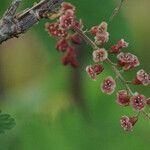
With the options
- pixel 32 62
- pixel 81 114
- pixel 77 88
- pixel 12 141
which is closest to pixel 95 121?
pixel 81 114

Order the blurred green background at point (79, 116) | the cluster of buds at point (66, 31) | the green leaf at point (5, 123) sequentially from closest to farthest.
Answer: the cluster of buds at point (66, 31) → the green leaf at point (5, 123) → the blurred green background at point (79, 116)

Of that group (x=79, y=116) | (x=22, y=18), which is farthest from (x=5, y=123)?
(x=79, y=116)

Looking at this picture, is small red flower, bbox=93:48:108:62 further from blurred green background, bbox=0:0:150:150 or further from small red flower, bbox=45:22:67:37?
blurred green background, bbox=0:0:150:150

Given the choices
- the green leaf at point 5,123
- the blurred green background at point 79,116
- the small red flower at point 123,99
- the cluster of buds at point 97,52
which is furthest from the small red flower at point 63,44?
the blurred green background at point 79,116

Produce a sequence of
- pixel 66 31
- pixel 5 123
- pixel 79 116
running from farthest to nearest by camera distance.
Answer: pixel 79 116, pixel 5 123, pixel 66 31

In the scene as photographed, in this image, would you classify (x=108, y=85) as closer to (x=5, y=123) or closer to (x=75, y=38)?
(x=75, y=38)

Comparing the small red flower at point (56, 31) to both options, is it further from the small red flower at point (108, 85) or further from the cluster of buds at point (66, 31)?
the small red flower at point (108, 85)
